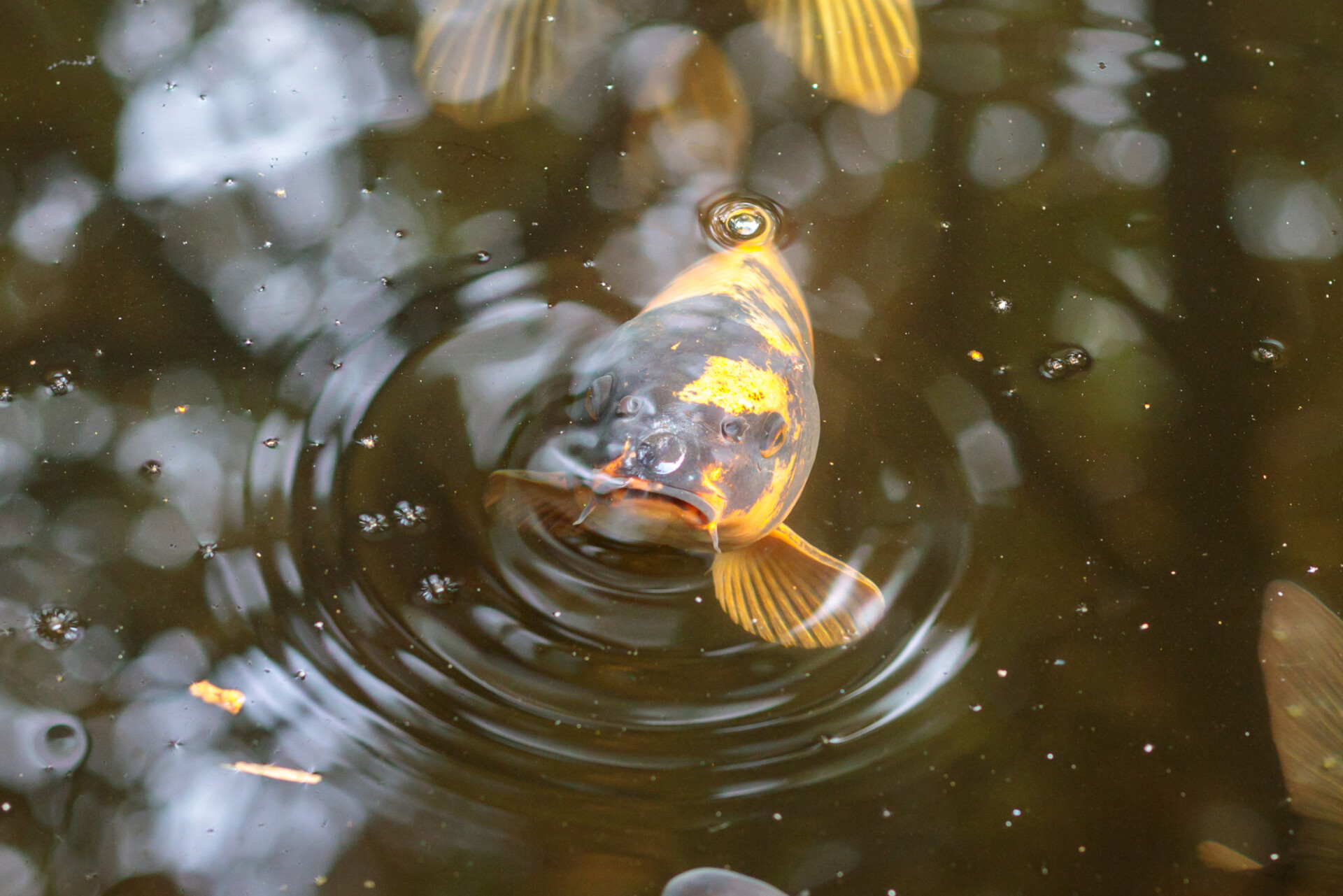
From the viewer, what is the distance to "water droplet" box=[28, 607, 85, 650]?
2285 millimetres

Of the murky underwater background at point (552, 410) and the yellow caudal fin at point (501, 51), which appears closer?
the murky underwater background at point (552, 410)

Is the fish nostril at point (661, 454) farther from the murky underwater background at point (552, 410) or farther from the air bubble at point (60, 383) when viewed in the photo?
the air bubble at point (60, 383)

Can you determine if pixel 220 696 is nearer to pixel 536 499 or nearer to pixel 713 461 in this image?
pixel 536 499

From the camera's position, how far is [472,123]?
10.8 feet

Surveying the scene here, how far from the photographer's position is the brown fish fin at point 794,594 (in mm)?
2414

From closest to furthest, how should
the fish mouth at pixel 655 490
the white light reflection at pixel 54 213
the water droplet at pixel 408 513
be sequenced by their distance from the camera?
the fish mouth at pixel 655 490, the water droplet at pixel 408 513, the white light reflection at pixel 54 213

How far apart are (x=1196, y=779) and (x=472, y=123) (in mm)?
2954

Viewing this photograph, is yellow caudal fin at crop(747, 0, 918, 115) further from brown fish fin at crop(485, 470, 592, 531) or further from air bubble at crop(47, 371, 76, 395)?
air bubble at crop(47, 371, 76, 395)

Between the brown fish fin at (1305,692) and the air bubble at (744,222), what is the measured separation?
1810mm

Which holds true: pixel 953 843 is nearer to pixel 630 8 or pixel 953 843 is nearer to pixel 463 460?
pixel 463 460

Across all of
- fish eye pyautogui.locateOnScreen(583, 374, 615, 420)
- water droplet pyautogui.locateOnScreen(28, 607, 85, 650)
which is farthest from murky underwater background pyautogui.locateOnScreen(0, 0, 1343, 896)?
fish eye pyautogui.locateOnScreen(583, 374, 615, 420)

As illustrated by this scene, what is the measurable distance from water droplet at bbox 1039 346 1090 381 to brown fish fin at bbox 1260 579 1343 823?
2.63ft

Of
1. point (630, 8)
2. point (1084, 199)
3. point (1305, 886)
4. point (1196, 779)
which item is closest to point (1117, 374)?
point (1084, 199)

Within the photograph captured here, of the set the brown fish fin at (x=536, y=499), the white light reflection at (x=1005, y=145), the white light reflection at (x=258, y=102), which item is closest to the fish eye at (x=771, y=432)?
the brown fish fin at (x=536, y=499)
